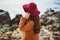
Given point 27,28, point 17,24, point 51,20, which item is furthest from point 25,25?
point 51,20

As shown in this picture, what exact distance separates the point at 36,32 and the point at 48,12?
53cm

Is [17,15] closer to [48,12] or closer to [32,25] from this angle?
[48,12]

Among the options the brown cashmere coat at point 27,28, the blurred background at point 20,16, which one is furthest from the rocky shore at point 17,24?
the brown cashmere coat at point 27,28

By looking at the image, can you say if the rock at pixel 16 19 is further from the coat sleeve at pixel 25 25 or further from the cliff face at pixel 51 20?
the coat sleeve at pixel 25 25

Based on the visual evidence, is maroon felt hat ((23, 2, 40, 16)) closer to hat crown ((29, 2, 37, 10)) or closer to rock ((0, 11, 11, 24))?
hat crown ((29, 2, 37, 10))

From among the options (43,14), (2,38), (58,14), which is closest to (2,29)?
(2,38)

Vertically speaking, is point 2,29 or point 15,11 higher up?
point 15,11

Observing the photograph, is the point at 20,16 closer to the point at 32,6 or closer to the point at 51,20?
the point at 51,20

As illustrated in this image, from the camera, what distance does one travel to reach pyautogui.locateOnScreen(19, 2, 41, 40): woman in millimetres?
1464

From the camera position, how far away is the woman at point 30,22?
1.46m

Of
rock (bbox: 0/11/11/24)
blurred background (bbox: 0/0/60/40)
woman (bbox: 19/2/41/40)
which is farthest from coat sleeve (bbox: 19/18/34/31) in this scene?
rock (bbox: 0/11/11/24)

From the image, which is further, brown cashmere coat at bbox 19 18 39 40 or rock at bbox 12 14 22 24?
rock at bbox 12 14 22 24

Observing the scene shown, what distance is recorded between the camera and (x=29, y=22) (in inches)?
57.6

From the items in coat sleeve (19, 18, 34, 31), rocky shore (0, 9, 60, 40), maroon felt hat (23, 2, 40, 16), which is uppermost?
maroon felt hat (23, 2, 40, 16)
